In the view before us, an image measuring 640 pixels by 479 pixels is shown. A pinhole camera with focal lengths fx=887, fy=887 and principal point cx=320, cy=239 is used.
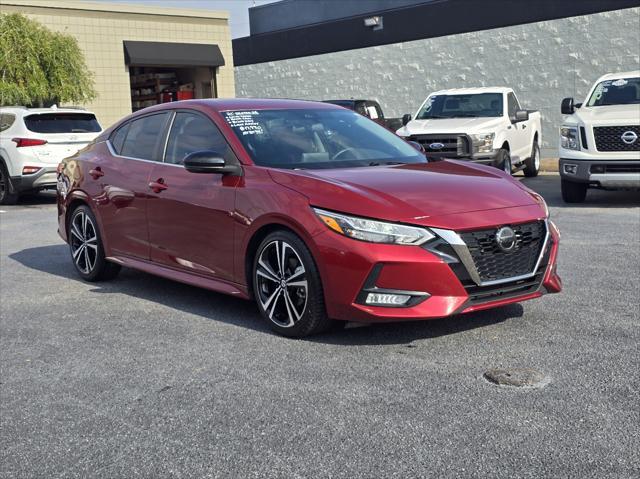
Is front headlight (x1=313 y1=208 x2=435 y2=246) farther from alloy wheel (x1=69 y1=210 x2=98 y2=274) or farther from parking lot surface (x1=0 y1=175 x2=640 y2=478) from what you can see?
alloy wheel (x1=69 y1=210 x2=98 y2=274)

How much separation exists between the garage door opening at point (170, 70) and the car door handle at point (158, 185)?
27.8 m

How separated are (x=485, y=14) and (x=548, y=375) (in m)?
22.0

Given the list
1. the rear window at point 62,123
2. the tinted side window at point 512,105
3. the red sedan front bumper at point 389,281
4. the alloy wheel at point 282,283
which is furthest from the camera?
the tinted side window at point 512,105

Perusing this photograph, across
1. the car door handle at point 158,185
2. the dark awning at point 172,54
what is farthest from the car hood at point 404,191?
the dark awning at point 172,54

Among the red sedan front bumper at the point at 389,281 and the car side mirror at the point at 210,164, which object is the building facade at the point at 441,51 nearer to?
the car side mirror at the point at 210,164

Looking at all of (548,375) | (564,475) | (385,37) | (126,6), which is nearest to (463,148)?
(548,375)

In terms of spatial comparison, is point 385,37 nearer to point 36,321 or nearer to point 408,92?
point 408,92

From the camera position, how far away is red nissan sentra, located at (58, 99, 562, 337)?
532 centimetres

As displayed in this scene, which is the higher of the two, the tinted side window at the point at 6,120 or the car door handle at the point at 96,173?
the tinted side window at the point at 6,120

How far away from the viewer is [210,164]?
6164 mm

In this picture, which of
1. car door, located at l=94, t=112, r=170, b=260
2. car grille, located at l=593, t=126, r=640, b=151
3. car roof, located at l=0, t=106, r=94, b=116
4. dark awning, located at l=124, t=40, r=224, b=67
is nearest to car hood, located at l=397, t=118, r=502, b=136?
car grille, located at l=593, t=126, r=640, b=151

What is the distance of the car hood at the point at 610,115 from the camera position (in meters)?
12.6

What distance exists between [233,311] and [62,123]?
10.7 m

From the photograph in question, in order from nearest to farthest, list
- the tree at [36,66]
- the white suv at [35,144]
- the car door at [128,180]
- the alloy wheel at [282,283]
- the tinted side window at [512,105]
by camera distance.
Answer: the alloy wheel at [282,283]
the car door at [128,180]
the white suv at [35,144]
the tinted side window at [512,105]
the tree at [36,66]
